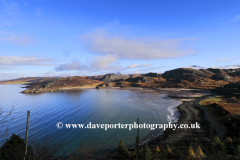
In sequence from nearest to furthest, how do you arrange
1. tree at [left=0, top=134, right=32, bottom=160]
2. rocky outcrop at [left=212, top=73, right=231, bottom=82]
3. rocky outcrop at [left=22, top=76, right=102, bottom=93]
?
tree at [left=0, top=134, right=32, bottom=160] → rocky outcrop at [left=22, top=76, right=102, bottom=93] → rocky outcrop at [left=212, top=73, right=231, bottom=82]

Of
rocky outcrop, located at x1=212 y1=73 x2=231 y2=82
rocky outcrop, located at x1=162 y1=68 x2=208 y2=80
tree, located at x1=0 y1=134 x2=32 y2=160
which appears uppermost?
rocky outcrop, located at x1=162 y1=68 x2=208 y2=80

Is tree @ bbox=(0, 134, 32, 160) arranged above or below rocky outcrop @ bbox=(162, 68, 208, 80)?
below

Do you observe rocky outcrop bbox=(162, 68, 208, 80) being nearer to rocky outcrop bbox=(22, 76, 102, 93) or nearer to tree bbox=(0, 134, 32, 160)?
rocky outcrop bbox=(22, 76, 102, 93)

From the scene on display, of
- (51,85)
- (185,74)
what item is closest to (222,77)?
(185,74)

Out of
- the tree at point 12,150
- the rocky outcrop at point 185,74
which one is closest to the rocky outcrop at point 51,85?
the tree at point 12,150

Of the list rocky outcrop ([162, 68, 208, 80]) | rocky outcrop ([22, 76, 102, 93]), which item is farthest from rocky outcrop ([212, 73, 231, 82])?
rocky outcrop ([22, 76, 102, 93])

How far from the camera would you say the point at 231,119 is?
2805 centimetres

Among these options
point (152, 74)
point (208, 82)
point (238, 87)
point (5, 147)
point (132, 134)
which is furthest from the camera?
point (152, 74)

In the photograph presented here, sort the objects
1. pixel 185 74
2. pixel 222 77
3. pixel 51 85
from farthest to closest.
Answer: pixel 185 74, pixel 51 85, pixel 222 77

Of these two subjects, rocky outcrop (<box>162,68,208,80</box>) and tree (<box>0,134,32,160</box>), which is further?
rocky outcrop (<box>162,68,208,80</box>)

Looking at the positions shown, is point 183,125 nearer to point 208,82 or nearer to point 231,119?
point 231,119

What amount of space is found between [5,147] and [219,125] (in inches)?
1443

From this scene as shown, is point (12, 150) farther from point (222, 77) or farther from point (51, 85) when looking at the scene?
point (222, 77)

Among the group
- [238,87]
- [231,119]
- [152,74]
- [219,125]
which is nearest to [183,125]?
[219,125]
